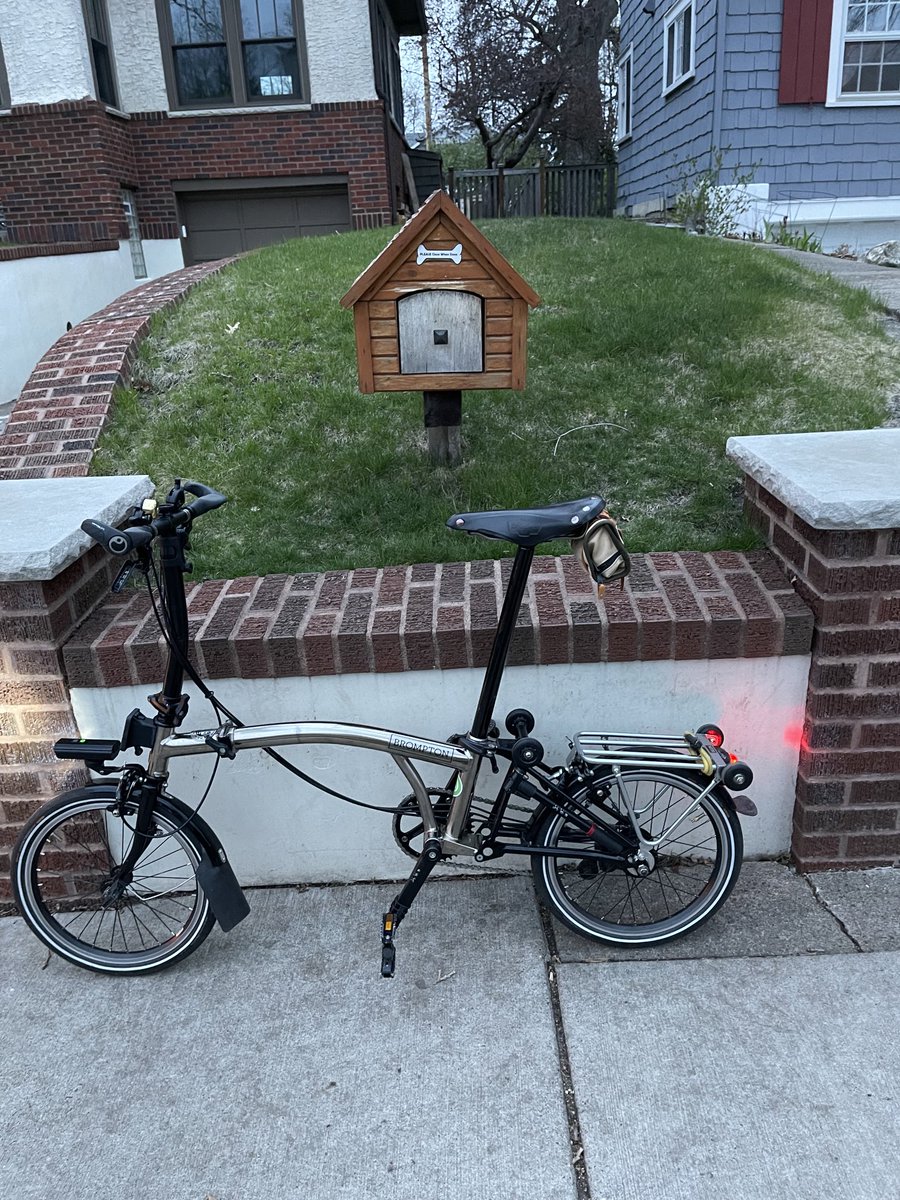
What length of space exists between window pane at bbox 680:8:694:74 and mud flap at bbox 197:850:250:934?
443 inches

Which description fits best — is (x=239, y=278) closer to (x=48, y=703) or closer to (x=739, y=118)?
(x=48, y=703)

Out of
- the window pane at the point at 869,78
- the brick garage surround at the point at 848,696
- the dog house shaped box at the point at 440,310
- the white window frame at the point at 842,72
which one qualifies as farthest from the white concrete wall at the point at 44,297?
the window pane at the point at 869,78

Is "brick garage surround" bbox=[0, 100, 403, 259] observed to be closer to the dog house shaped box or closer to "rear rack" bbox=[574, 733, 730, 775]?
the dog house shaped box

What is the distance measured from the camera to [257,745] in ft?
7.79

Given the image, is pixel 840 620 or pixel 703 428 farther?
pixel 703 428

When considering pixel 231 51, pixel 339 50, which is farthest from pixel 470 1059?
pixel 231 51

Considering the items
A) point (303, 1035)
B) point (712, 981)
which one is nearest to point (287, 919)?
point (303, 1035)

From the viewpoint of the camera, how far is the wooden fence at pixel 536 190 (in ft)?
52.6

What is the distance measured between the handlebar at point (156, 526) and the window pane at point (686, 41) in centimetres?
1082

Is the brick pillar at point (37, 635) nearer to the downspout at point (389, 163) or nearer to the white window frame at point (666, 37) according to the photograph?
the downspout at point (389, 163)

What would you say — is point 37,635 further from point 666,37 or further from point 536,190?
point 536,190

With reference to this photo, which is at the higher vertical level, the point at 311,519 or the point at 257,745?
the point at 311,519

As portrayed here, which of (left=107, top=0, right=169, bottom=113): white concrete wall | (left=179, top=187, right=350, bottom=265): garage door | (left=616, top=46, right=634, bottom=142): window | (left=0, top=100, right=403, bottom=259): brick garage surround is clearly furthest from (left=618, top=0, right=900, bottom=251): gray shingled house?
(left=107, top=0, right=169, bottom=113): white concrete wall

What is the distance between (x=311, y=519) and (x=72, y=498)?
2.89ft
